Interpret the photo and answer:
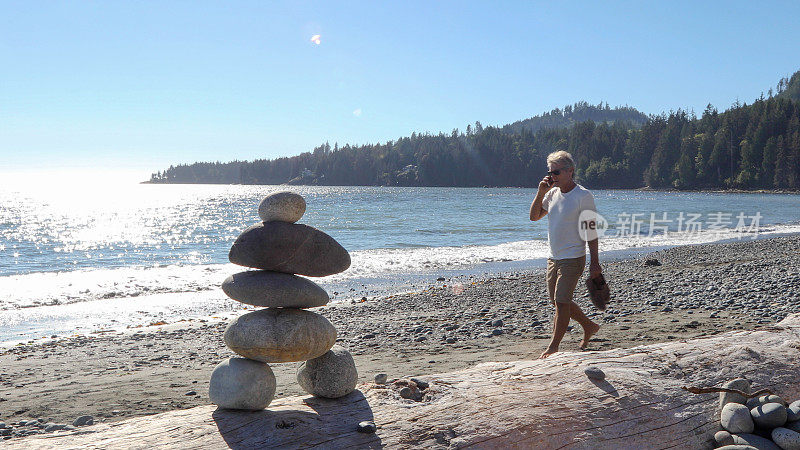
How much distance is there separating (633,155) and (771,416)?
516ft

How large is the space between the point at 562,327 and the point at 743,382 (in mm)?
1908

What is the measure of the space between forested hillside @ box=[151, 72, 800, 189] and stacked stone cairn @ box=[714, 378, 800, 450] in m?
131

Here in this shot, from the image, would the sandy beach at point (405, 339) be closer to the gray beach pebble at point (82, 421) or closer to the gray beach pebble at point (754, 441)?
the gray beach pebble at point (82, 421)

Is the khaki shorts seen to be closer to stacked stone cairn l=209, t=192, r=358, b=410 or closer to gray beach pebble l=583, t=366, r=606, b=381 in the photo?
gray beach pebble l=583, t=366, r=606, b=381

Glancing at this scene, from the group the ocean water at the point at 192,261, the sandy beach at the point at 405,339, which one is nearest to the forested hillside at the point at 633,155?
the ocean water at the point at 192,261

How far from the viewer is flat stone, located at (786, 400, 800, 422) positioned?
4.30m

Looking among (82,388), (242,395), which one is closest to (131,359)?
(82,388)

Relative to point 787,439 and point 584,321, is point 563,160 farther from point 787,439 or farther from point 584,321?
point 787,439

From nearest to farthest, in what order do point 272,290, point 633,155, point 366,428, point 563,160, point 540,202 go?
point 366,428 < point 272,290 < point 563,160 < point 540,202 < point 633,155

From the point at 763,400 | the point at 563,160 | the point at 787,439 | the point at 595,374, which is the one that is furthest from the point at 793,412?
the point at 563,160

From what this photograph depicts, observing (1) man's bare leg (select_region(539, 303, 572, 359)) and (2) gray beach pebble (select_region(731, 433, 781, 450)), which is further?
(1) man's bare leg (select_region(539, 303, 572, 359))

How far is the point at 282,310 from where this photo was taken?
455 cm

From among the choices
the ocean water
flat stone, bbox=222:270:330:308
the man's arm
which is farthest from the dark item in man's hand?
the ocean water

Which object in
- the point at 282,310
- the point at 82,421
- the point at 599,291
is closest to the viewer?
the point at 282,310
